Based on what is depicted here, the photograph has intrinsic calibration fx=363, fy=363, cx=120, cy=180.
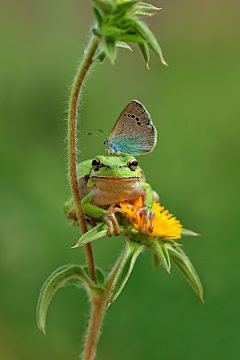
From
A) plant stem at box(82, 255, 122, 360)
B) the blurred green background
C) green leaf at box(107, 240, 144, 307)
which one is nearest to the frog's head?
green leaf at box(107, 240, 144, 307)

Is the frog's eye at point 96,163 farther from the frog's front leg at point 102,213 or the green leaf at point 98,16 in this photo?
the green leaf at point 98,16

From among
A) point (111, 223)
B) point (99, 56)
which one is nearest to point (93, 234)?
point (111, 223)

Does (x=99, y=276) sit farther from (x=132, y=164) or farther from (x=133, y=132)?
(x=133, y=132)

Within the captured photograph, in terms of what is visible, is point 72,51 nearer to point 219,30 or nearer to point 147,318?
point 219,30

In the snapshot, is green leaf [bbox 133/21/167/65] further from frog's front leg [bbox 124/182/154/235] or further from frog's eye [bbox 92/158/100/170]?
frog's front leg [bbox 124/182/154/235]

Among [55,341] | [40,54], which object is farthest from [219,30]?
[55,341]

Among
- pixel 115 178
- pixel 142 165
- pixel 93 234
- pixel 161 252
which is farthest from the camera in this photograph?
pixel 142 165
